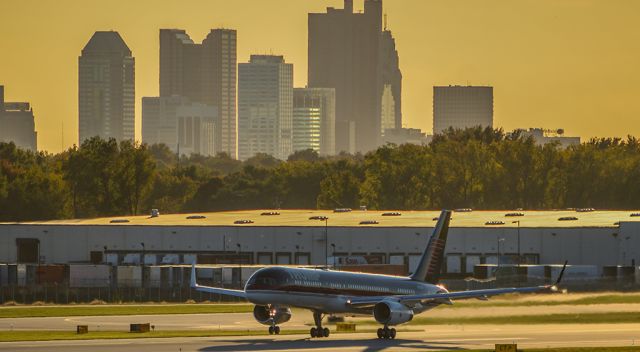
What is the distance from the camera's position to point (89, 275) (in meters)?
160

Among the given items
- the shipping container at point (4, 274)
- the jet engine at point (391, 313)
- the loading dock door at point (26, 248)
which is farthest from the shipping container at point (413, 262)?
the jet engine at point (391, 313)

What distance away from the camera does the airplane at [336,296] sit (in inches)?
3807

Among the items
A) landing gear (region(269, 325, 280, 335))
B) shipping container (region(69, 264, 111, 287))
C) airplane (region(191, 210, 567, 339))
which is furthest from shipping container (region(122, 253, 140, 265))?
landing gear (region(269, 325, 280, 335))

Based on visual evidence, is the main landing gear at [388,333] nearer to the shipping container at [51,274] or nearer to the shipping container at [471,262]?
the shipping container at [51,274]

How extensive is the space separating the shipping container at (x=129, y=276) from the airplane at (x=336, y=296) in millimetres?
56769

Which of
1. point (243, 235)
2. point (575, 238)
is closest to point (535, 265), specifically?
point (575, 238)

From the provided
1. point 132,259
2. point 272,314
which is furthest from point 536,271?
point 272,314

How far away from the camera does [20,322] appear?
119 metres

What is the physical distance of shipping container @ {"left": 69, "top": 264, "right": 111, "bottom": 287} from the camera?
158 m

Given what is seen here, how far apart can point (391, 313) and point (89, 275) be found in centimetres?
6798

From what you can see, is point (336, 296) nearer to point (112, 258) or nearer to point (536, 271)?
point (536, 271)

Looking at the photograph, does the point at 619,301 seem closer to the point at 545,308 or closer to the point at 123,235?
the point at 545,308

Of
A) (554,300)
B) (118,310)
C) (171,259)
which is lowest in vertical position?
(118,310)

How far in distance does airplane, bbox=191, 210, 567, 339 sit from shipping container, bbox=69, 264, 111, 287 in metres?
58.3
